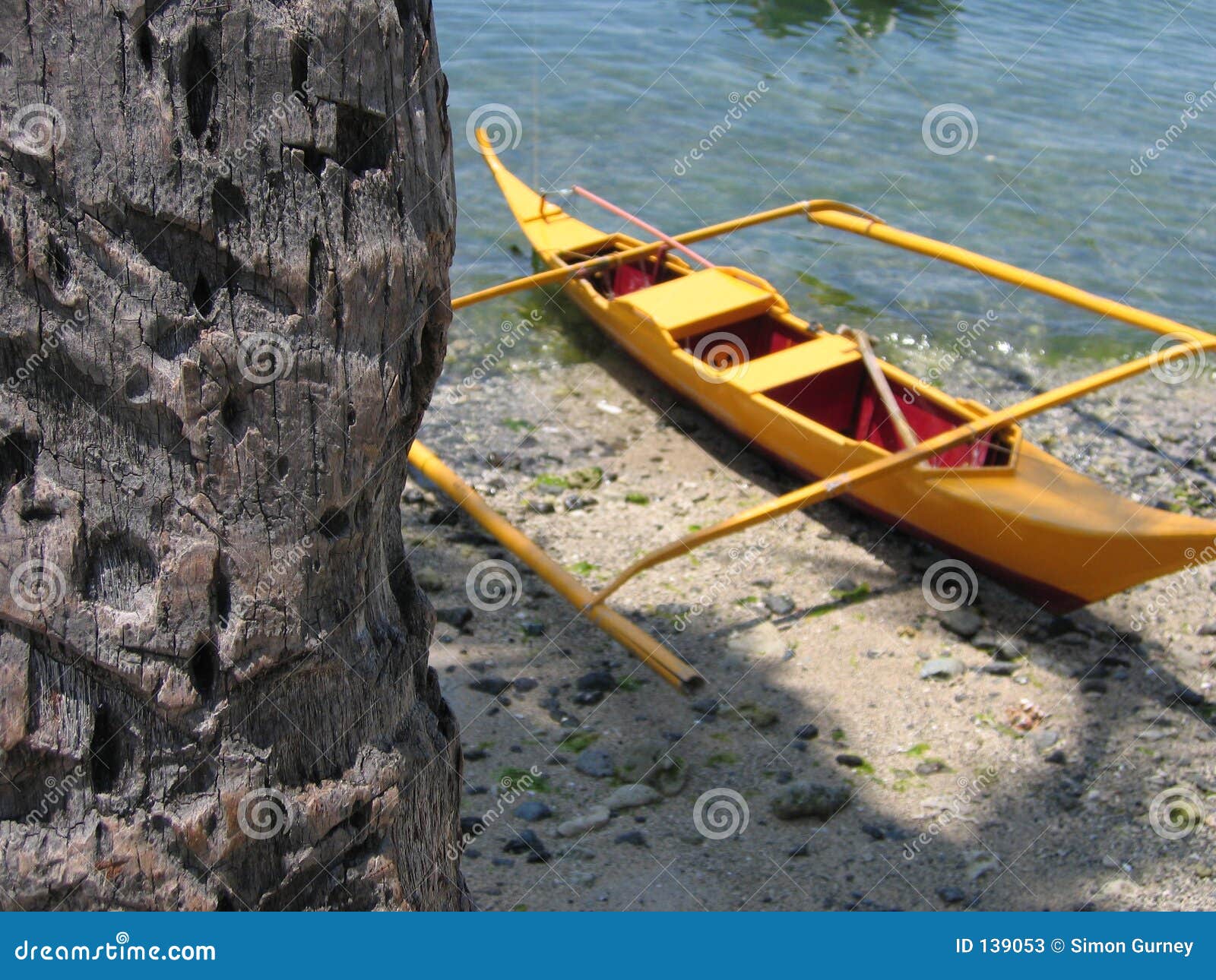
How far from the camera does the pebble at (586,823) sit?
4.71 m

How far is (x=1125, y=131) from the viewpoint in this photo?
42.6 feet

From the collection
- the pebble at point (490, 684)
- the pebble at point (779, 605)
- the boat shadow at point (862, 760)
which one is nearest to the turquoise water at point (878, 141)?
the pebble at point (779, 605)

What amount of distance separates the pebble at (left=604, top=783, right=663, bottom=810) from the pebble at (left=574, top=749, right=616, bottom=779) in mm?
104

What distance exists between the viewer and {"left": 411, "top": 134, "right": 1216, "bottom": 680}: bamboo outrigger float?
5.80 metres

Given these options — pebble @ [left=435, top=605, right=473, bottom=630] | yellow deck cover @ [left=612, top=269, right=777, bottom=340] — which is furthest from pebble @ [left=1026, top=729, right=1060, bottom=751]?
yellow deck cover @ [left=612, top=269, right=777, bottom=340]

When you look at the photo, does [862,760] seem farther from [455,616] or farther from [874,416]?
[874,416]

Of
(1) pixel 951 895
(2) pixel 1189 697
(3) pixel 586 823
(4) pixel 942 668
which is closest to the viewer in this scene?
(1) pixel 951 895

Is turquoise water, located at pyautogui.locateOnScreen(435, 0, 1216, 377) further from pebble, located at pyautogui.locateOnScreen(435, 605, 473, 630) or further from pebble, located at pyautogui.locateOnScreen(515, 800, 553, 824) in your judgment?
pebble, located at pyautogui.locateOnScreen(515, 800, 553, 824)

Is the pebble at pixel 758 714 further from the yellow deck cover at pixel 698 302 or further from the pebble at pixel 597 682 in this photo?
the yellow deck cover at pixel 698 302

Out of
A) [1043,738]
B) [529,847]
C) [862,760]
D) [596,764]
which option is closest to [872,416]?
[1043,738]

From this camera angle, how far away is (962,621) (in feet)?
20.3

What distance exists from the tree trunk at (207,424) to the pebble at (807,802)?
2664 mm

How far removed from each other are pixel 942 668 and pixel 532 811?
7.28 feet

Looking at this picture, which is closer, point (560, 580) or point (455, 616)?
point (455, 616)
